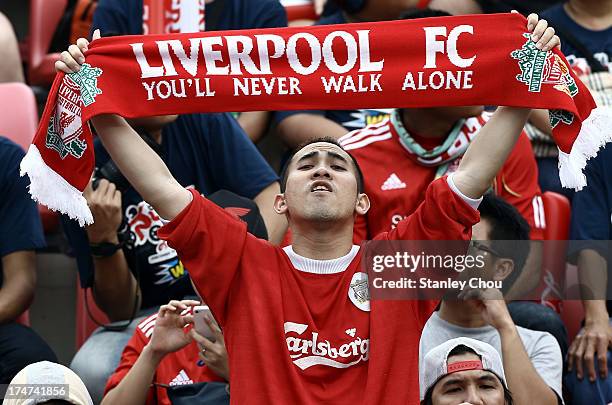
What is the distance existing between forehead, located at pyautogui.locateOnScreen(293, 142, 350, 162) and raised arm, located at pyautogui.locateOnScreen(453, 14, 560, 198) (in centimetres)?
50

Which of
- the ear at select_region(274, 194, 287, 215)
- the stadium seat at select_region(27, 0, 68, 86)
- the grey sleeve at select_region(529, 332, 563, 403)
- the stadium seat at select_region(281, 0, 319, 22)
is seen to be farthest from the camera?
the stadium seat at select_region(281, 0, 319, 22)

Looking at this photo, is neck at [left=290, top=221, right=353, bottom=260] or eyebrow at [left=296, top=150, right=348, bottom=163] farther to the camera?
eyebrow at [left=296, top=150, right=348, bottom=163]

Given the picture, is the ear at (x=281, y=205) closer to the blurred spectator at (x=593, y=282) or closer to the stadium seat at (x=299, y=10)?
the blurred spectator at (x=593, y=282)

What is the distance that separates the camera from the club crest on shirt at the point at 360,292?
3.62 metres

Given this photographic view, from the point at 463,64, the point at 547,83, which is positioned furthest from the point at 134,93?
the point at 547,83

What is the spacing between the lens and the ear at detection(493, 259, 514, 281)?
14.4 ft

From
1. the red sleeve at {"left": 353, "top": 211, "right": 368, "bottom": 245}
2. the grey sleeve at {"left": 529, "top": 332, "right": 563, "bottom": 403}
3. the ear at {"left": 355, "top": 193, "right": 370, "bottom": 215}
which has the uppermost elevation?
the red sleeve at {"left": 353, "top": 211, "right": 368, "bottom": 245}

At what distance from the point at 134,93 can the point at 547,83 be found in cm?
124

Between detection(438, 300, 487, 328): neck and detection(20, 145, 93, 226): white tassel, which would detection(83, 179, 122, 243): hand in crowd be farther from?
detection(438, 300, 487, 328): neck

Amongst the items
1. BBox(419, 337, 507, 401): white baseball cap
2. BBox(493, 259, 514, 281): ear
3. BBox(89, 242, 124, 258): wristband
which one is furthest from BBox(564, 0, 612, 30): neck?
BBox(89, 242, 124, 258): wristband

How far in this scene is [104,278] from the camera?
4.56 metres

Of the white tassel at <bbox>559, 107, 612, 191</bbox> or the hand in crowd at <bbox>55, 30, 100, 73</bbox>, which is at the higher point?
the hand in crowd at <bbox>55, 30, 100, 73</bbox>

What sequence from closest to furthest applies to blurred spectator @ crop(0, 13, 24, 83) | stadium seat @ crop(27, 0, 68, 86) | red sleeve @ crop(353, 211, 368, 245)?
red sleeve @ crop(353, 211, 368, 245), blurred spectator @ crop(0, 13, 24, 83), stadium seat @ crop(27, 0, 68, 86)

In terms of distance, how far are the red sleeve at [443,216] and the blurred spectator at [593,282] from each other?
1.09 metres
